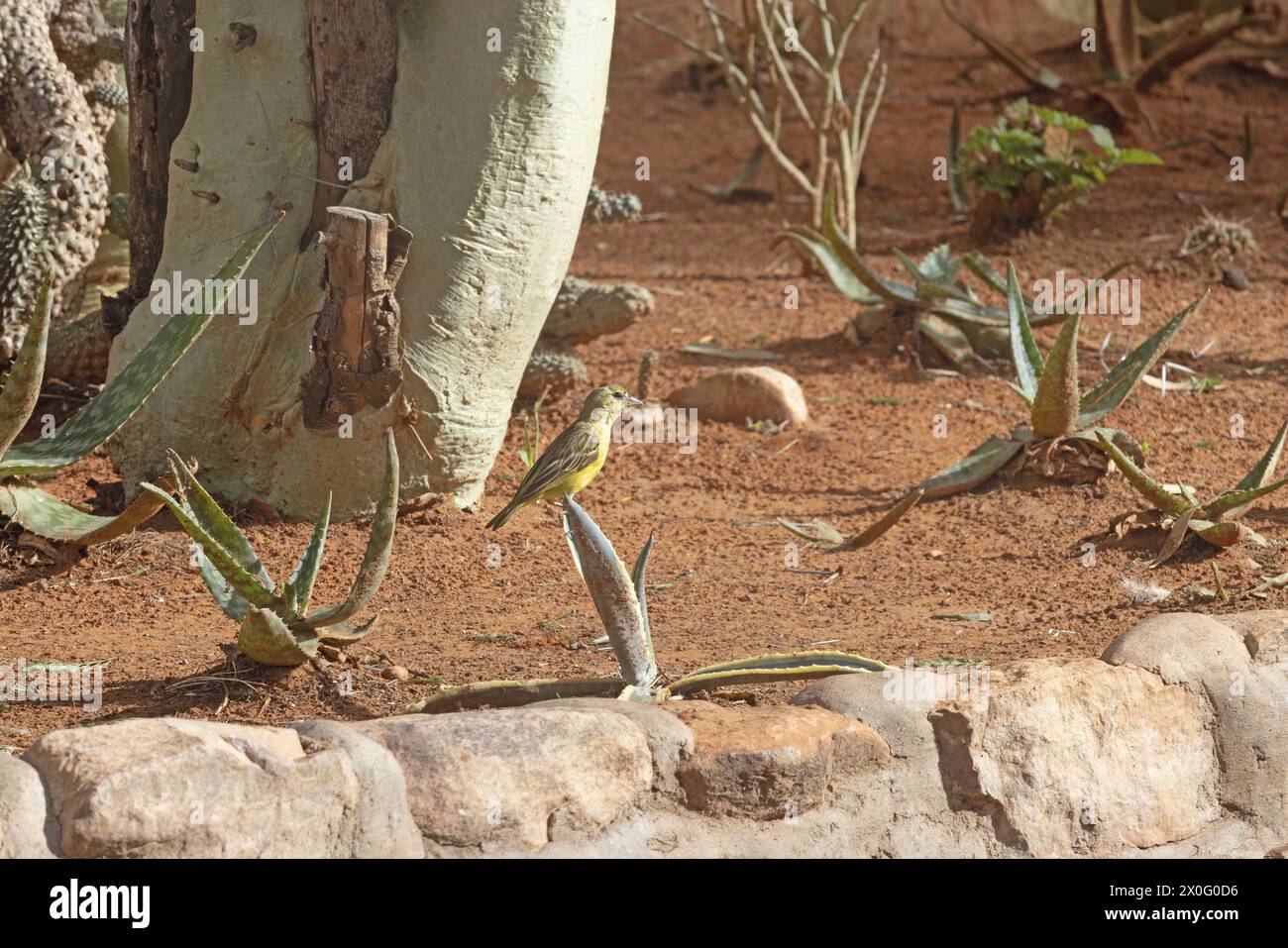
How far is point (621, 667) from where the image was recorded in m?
3.26

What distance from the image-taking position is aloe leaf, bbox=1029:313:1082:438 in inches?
188

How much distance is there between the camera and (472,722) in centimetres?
278

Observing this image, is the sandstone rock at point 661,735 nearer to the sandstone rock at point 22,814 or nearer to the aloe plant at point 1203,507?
the sandstone rock at point 22,814

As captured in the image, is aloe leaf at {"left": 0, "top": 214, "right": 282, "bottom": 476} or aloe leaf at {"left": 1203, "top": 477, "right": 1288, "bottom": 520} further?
aloe leaf at {"left": 1203, "top": 477, "right": 1288, "bottom": 520}

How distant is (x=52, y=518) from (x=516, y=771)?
2.04 meters

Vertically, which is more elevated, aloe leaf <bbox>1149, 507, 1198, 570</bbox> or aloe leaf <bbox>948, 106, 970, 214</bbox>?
aloe leaf <bbox>948, 106, 970, 214</bbox>

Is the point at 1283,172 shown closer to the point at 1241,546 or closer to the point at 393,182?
the point at 1241,546

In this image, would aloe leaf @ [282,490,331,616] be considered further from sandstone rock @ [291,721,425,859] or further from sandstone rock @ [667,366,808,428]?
sandstone rock @ [667,366,808,428]

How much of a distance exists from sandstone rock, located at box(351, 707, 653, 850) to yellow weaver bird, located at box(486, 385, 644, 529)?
98 centimetres

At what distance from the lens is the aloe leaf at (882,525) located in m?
4.28

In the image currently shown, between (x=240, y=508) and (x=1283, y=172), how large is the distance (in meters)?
7.55

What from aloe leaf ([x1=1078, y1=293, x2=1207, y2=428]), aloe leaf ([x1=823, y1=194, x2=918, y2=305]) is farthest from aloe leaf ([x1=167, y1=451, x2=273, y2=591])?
aloe leaf ([x1=823, y1=194, x2=918, y2=305])

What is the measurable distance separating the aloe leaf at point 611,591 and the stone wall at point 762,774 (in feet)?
0.62

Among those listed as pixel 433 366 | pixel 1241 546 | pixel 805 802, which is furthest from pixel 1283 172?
pixel 805 802
